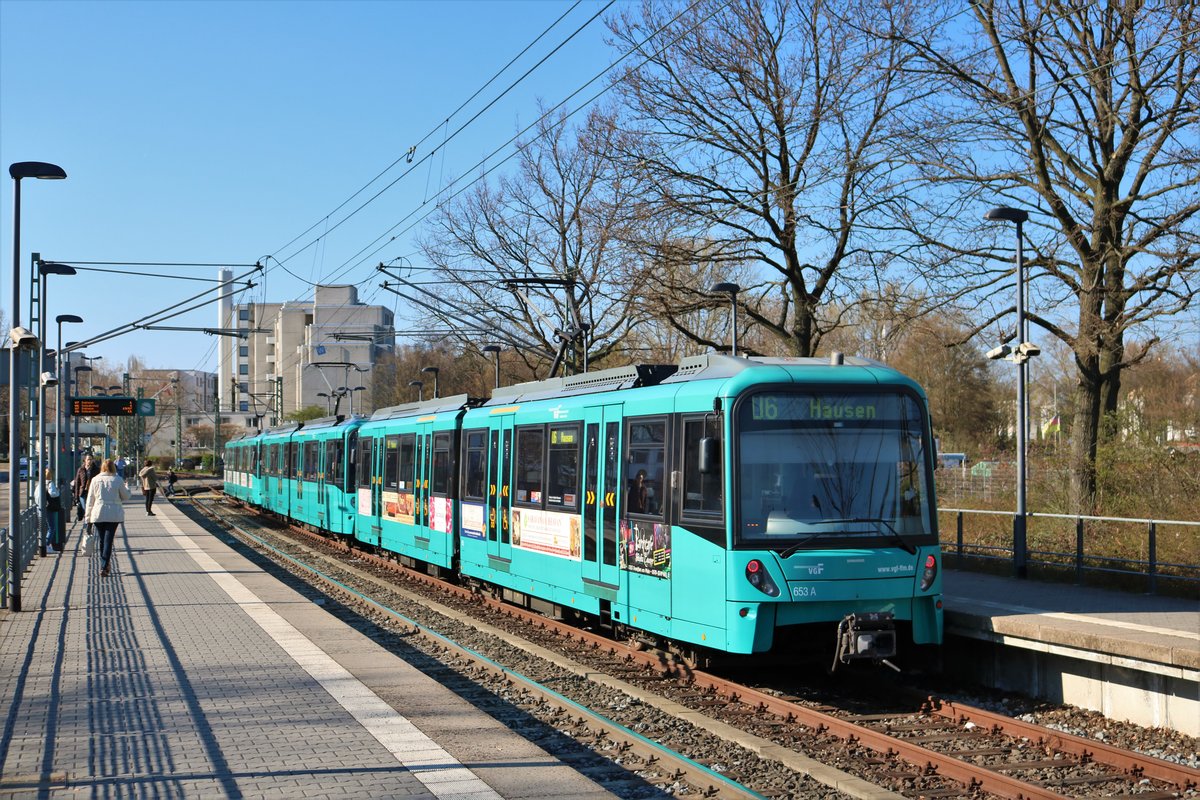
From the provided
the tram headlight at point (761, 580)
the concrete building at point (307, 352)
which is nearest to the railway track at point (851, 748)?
the tram headlight at point (761, 580)

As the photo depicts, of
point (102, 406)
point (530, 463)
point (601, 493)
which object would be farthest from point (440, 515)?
point (102, 406)

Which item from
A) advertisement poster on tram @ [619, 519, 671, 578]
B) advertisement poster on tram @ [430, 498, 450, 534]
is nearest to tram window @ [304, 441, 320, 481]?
advertisement poster on tram @ [430, 498, 450, 534]

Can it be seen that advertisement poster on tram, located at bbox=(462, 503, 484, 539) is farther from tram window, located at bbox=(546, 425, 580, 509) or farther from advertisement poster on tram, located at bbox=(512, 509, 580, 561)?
tram window, located at bbox=(546, 425, 580, 509)

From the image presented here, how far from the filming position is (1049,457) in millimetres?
21844

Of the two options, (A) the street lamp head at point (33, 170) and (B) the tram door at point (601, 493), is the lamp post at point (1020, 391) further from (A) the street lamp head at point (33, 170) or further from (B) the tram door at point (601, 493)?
(A) the street lamp head at point (33, 170)

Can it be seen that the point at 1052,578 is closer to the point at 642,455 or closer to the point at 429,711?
the point at 642,455

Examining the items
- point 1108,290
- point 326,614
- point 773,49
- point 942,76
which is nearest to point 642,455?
point 326,614

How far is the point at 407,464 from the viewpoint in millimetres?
21703

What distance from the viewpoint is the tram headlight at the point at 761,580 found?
33.5 ft

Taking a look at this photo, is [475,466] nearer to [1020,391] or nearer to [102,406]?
[1020,391]

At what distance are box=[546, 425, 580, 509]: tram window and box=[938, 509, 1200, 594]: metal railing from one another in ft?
21.7

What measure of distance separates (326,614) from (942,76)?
14417mm

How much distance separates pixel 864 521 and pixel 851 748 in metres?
2.17

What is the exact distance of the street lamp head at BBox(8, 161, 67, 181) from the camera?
58.1ft
